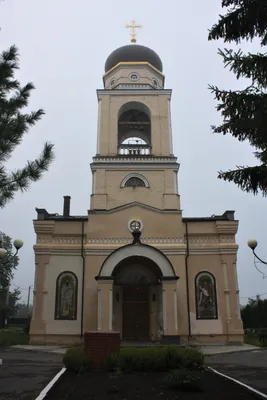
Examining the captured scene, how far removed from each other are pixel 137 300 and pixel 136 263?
2.06 m

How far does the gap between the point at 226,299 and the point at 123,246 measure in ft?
19.6

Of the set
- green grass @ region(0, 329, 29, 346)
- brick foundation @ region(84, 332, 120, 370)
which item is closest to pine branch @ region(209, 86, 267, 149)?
brick foundation @ region(84, 332, 120, 370)

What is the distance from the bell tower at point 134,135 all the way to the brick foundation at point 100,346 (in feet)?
42.4

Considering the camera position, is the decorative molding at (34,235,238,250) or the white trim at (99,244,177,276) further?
the decorative molding at (34,235,238,250)

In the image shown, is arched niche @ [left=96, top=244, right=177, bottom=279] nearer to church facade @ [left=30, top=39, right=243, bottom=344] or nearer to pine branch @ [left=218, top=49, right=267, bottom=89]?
church facade @ [left=30, top=39, right=243, bottom=344]

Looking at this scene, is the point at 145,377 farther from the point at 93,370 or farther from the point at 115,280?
the point at 115,280

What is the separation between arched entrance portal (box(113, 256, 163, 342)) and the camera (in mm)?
20547

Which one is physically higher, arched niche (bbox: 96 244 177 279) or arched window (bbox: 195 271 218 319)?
arched niche (bbox: 96 244 177 279)

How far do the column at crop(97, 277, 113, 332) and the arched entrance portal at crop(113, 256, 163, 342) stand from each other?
107 centimetres

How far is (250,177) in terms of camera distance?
239 inches

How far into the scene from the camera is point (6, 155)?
8.15 m

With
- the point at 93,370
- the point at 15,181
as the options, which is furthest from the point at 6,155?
the point at 93,370

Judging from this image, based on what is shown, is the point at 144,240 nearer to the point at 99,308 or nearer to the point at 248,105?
the point at 99,308

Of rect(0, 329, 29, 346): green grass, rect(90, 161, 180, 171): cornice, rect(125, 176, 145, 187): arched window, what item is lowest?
→ rect(0, 329, 29, 346): green grass
